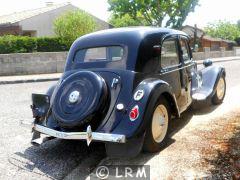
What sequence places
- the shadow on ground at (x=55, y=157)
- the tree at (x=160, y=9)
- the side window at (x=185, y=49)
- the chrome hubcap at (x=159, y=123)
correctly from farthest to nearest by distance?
the tree at (x=160, y=9) → the side window at (x=185, y=49) → the chrome hubcap at (x=159, y=123) → the shadow on ground at (x=55, y=157)

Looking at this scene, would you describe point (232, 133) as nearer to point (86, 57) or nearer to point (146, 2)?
point (86, 57)

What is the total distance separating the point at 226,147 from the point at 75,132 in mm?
A: 2031

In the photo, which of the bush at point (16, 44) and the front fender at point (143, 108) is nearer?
the front fender at point (143, 108)

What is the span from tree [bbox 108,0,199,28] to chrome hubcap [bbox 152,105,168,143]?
36412 millimetres

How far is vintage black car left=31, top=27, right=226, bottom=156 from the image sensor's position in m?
4.45

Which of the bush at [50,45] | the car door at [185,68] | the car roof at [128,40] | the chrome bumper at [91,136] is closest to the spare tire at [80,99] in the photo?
the chrome bumper at [91,136]

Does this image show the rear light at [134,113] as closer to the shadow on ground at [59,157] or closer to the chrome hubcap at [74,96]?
the shadow on ground at [59,157]

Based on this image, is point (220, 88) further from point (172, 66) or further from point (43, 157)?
point (43, 157)

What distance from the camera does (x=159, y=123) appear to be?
498 centimetres

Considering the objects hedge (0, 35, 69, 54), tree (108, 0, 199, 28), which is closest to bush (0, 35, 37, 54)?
hedge (0, 35, 69, 54)

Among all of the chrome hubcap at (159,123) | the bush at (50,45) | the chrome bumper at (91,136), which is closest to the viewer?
the chrome bumper at (91,136)

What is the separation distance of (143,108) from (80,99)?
86cm

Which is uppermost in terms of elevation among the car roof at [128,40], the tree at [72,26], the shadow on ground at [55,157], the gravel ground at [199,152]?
the tree at [72,26]

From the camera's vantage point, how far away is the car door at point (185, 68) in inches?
246
